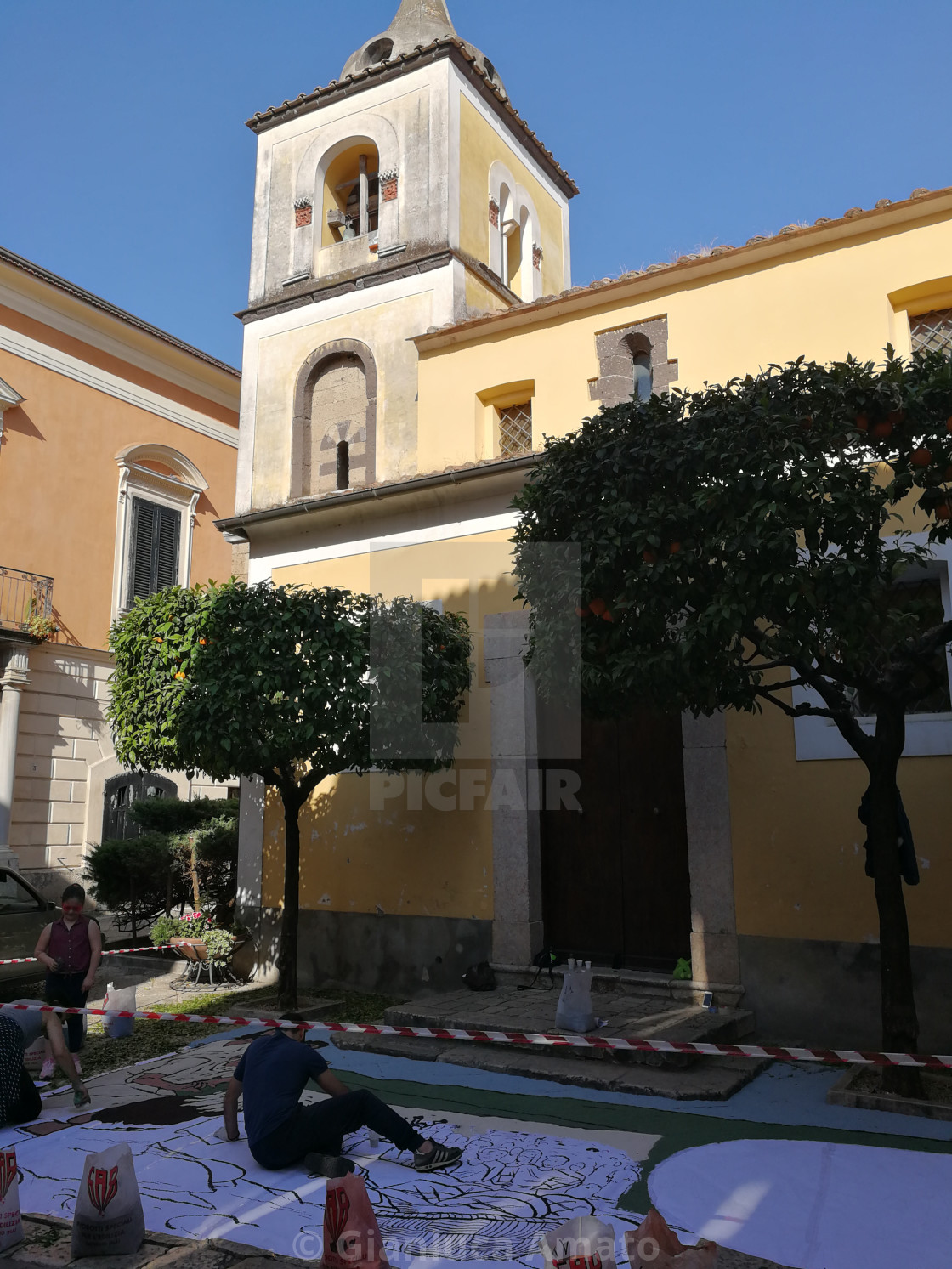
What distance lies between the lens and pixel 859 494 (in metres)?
5.90

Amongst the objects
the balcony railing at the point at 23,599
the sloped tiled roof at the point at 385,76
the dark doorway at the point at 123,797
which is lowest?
the dark doorway at the point at 123,797

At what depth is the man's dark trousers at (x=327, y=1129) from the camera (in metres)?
4.96

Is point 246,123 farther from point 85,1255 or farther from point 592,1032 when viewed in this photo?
point 85,1255

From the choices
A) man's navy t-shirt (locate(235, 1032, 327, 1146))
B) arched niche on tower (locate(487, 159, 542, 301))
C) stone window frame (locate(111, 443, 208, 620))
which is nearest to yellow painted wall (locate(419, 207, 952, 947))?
arched niche on tower (locate(487, 159, 542, 301))

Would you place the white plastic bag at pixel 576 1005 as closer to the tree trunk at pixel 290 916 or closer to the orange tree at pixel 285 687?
the orange tree at pixel 285 687

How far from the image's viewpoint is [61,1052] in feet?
20.4

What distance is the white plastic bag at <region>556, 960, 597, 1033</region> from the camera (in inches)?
287

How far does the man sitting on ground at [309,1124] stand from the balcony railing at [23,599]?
12222 millimetres

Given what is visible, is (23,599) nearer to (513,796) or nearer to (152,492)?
(152,492)

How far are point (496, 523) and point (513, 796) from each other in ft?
9.31

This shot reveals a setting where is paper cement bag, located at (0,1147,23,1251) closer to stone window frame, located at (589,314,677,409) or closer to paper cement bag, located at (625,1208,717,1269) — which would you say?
paper cement bag, located at (625,1208,717,1269)

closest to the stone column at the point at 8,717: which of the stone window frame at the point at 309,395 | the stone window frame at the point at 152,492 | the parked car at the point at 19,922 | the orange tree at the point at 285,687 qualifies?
the stone window frame at the point at 152,492

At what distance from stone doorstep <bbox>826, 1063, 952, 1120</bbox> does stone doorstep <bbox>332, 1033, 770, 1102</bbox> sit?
68 cm

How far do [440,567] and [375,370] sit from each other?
2.98 meters
